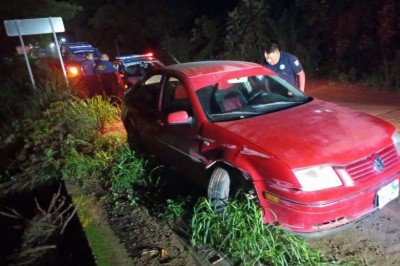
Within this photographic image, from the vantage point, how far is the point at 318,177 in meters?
3.20

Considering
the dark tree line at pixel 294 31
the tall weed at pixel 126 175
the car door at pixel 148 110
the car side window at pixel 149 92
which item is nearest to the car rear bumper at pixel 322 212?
the tall weed at pixel 126 175

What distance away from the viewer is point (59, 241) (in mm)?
4438

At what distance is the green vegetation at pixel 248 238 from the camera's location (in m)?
3.21

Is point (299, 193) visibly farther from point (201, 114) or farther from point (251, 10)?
point (251, 10)

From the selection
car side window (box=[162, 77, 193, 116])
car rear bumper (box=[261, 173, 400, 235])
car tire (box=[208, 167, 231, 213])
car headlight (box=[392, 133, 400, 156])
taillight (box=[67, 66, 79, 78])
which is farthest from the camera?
taillight (box=[67, 66, 79, 78])

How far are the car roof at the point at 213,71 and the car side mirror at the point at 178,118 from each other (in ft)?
1.38

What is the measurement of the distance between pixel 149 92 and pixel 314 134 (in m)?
2.85

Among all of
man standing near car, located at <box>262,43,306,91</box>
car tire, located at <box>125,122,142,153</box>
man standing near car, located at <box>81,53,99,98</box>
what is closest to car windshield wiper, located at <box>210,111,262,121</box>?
man standing near car, located at <box>262,43,306,91</box>

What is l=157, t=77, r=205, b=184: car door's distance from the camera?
4.31 metres

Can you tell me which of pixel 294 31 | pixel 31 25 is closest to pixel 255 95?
pixel 31 25

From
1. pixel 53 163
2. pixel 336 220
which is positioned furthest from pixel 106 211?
pixel 336 220

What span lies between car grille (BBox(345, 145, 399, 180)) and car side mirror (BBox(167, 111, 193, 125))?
6.01 ft

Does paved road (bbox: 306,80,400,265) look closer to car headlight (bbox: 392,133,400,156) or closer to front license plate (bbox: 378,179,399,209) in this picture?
front license plate (bbox: 378,179,399,209)

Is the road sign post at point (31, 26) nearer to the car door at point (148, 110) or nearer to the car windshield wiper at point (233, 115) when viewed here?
the car door at point (148, 110)
